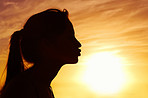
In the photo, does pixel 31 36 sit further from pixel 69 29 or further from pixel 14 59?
pixel 69 29

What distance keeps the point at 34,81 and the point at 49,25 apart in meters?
0.90

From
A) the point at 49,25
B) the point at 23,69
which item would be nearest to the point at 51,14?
the point at 49,25

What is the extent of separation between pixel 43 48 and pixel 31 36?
0.87 feet

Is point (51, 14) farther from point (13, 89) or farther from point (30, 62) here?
point (13, 89)

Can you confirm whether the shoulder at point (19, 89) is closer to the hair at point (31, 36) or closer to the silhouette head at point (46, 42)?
the hair at point (31, 36)

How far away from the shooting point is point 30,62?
193 inches

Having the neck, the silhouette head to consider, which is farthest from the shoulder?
the silhouette head

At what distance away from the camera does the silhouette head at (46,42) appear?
4777 mm

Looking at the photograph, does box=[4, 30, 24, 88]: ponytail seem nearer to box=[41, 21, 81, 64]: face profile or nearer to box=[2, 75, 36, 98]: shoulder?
box=[2, 75, 36, 98]: shoulder

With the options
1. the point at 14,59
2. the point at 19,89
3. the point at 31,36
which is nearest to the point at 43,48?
the point at 31,36

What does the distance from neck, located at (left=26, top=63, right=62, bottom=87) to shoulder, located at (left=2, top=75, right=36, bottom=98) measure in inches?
7.9

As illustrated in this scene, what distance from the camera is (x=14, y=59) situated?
4734 millimetres

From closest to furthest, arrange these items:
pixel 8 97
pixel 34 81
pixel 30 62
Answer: pixel 8 97
pixel 34 81
pixel 30 62

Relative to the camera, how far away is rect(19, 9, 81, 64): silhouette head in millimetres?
4777
